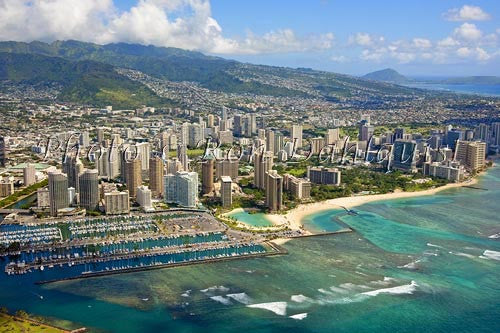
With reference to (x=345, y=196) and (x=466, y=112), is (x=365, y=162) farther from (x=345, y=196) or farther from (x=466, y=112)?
(x=466, y=112)

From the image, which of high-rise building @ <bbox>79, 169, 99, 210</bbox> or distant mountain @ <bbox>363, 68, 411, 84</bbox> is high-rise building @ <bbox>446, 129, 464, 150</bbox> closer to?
high-rise building @ <bbox>79, 169, 99, 210</bbox>

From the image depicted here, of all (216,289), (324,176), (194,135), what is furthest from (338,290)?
(194,135)

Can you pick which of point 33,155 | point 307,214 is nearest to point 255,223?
point 307,214

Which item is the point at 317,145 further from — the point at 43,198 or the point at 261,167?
the point at 43,198

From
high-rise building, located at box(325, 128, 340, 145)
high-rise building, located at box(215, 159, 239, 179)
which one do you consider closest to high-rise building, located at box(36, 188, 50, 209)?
high-rise building, located at box(215, 159, 239, 179)

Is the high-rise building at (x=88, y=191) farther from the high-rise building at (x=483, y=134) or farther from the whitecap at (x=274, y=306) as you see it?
the high-rise building at (x=483, y=134)

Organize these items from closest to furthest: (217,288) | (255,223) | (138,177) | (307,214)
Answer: (217,288), (255,223), (307,214), (138,177)

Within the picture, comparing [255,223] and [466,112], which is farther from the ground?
[466,112]
